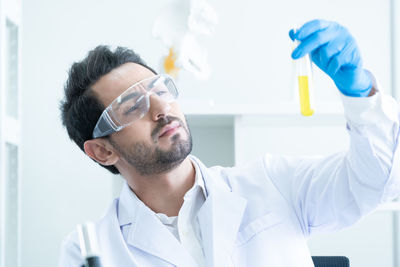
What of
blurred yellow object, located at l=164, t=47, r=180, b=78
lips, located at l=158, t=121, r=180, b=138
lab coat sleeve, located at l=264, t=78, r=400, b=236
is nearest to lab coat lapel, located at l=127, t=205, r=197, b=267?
lips, located at l=158, t=121, r=180, b=138

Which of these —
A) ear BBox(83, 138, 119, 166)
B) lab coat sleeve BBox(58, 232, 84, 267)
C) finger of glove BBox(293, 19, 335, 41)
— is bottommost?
lab coat sleeve BBox(58, 232, 84, 267)

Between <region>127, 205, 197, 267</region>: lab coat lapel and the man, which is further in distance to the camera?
<region>127, 205, 197, 267</region>: lab coat lapel

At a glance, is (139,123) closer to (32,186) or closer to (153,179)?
(153,179)

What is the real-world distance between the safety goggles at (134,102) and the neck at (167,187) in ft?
0.58

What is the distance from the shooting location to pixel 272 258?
1.54 metres

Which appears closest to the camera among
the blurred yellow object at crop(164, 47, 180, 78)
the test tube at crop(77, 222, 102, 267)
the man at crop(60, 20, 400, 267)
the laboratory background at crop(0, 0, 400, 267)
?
the test tube at crop(77, 222, 102, 267)

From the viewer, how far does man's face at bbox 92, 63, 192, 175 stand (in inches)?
62.7

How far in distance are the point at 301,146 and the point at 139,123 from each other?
138 cm

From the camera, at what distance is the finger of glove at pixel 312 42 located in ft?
4.07

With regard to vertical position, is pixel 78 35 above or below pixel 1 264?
above

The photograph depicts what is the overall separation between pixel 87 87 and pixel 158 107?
0.96ft

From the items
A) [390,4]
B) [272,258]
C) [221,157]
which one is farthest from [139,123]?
[390,4]

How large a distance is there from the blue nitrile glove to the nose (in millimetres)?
469

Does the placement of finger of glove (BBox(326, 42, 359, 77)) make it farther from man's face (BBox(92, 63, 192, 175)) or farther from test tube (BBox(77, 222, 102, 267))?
test tube (BBox(77, 222, 102, 267))
